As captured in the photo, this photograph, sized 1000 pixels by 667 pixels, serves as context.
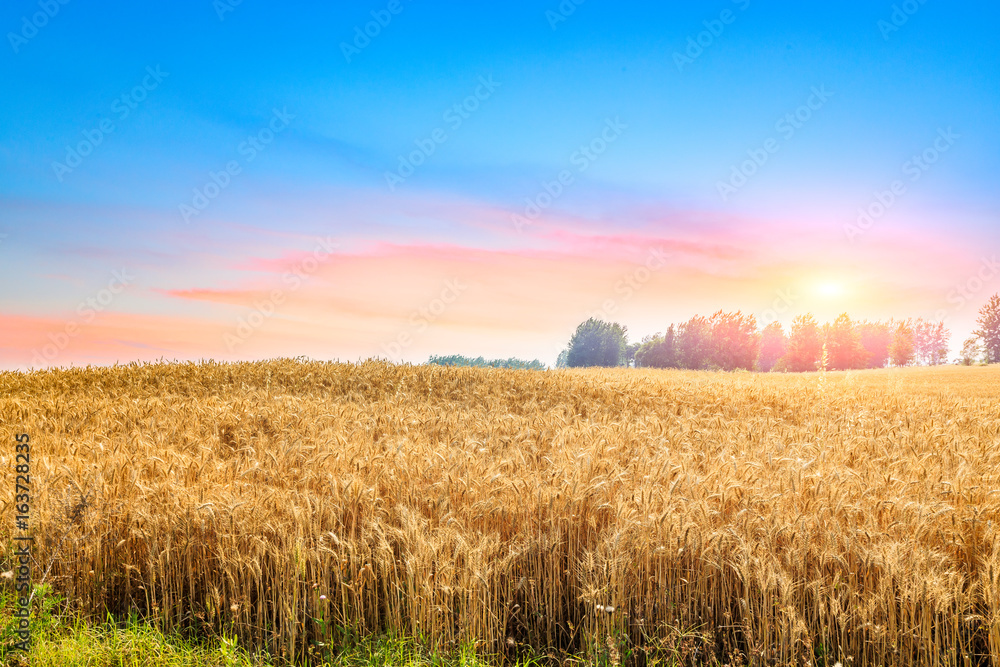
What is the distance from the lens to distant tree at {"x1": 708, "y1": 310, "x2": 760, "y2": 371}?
80.8 m

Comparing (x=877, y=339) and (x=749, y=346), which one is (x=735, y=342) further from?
(x=877, y=339)

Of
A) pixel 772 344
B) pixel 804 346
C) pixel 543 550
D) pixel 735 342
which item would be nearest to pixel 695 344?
pixel 735 342

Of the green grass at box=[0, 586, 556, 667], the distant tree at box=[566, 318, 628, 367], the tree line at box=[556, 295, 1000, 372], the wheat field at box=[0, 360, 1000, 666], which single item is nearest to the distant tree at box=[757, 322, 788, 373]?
the tree line at box=[556, 295, 1000, 372]

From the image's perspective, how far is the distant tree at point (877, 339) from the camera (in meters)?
101

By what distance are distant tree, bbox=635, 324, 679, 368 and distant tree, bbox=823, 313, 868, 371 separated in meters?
21.9

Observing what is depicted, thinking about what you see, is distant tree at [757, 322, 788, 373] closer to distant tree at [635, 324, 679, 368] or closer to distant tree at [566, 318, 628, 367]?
distant tree at [635, 324, 679, 368]

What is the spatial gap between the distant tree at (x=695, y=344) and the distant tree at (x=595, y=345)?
10252 millimetres

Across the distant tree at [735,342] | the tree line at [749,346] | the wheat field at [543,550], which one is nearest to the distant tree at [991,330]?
the tree line at [749,346]

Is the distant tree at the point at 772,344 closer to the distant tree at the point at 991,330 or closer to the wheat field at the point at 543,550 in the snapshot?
the distant tree at the point at 991,330

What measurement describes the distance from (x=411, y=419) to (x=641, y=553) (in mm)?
5903

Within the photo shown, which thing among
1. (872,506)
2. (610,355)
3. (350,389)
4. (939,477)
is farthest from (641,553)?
(610,355)

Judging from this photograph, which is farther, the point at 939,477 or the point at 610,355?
the point at 610,355

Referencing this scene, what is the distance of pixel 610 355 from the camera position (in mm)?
90062

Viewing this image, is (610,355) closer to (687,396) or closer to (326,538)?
(687,396)
